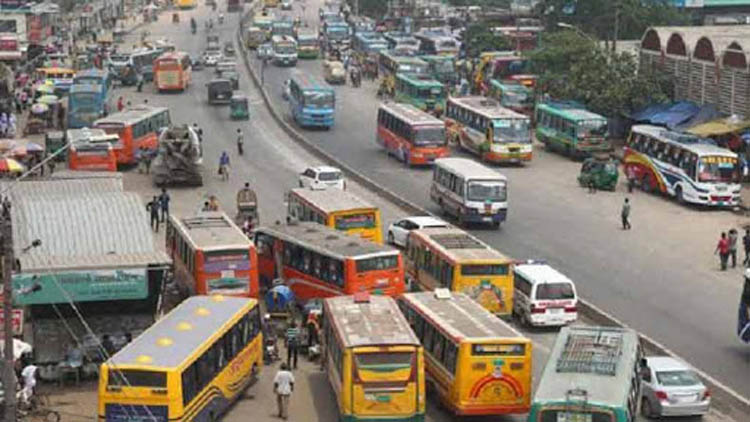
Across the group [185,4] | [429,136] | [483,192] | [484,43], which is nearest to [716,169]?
[483,192]

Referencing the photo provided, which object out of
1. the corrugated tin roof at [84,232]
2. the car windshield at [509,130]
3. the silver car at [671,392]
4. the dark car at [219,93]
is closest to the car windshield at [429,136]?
the car windshield at [509,130]

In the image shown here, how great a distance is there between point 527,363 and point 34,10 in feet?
279

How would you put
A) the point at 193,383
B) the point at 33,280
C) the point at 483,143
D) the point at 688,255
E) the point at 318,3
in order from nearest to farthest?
the point at 193,383 < the point at 33,280 < the point at 688,255 < the point at 483,143 < the point at 318,3

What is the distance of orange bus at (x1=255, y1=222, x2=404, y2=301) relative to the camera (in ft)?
109

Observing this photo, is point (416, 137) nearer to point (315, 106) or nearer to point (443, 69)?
point (315, 106)

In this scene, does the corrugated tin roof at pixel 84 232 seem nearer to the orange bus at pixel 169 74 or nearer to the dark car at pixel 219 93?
the dark car at pixel 219 93

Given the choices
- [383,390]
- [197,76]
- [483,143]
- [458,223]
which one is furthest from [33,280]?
[197,76]

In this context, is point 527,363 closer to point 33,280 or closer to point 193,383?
point 193,383

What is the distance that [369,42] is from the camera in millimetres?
105812

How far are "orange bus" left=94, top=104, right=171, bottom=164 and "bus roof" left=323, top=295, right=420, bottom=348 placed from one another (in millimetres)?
30962

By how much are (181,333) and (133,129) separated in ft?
111

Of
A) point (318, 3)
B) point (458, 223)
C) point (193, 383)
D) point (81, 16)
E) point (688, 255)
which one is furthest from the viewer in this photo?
point (318, 3)

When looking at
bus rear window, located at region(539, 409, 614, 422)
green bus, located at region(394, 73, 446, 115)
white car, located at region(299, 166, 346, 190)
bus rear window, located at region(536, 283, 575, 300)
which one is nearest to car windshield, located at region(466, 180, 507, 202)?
white car, located at region(299, 166, 346, 190)

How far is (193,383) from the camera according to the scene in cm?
2477
